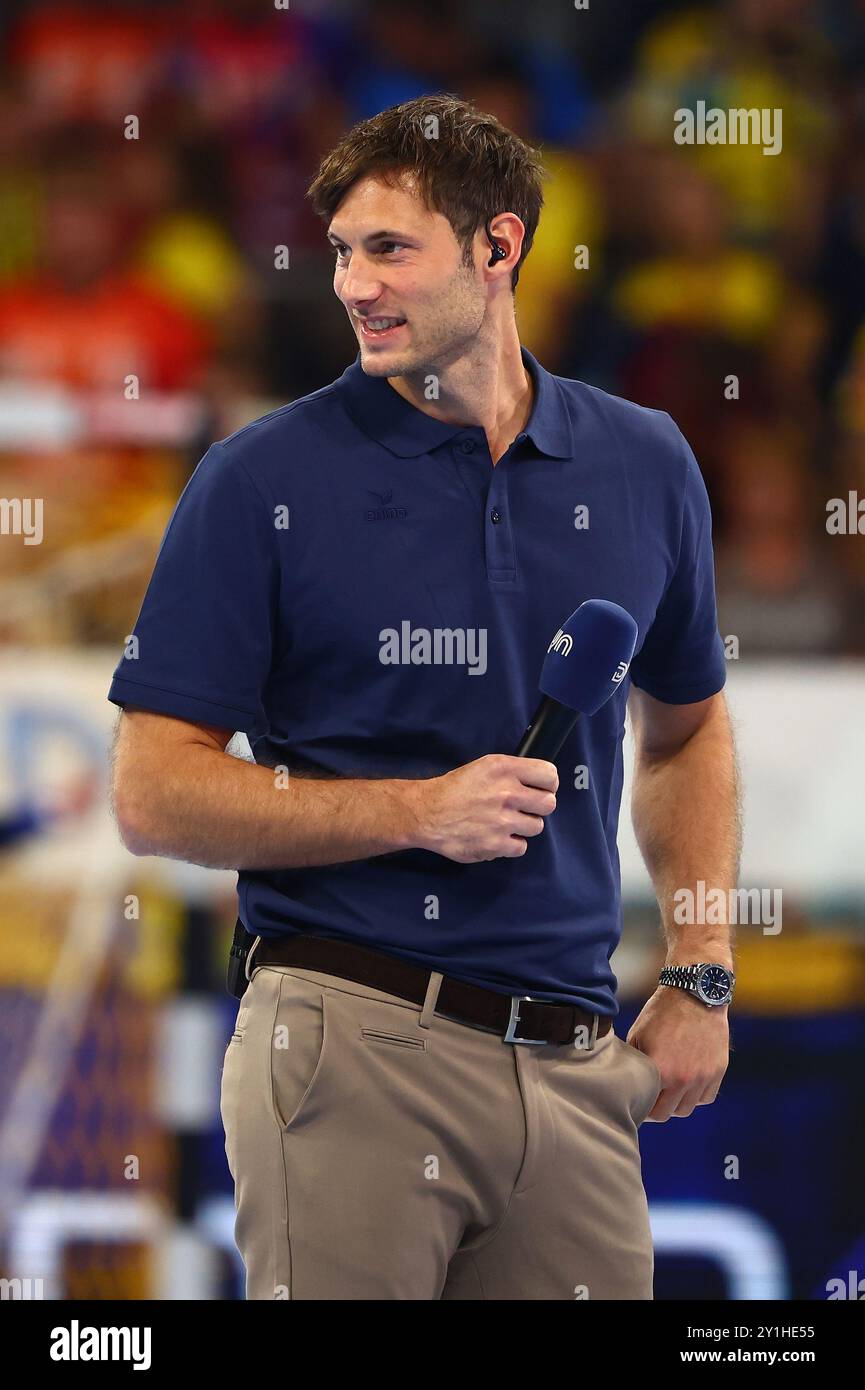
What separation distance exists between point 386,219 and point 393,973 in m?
0.61

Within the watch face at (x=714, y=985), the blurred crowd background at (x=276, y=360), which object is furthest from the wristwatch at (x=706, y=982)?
the blurred crowd background at (x=276, y=360)

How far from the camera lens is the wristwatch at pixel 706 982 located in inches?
57.0

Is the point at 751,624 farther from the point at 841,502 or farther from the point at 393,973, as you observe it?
the point at 393,973

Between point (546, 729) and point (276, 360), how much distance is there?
5.48ft

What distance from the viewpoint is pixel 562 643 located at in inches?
48.1

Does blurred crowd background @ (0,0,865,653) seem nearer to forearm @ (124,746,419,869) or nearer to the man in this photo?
the man

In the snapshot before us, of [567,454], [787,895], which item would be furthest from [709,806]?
[787,895]

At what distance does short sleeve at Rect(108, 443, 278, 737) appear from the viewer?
4.11 feet

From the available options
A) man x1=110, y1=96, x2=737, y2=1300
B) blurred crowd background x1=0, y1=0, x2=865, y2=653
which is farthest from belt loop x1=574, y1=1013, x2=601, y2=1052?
blurred crowd background x1=0, y1=0, x2=865, y2=653

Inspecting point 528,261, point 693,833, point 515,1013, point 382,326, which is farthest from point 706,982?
point 528,261

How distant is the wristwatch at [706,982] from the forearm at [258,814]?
0.37 meters

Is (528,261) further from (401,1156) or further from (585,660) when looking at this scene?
(401,1156)

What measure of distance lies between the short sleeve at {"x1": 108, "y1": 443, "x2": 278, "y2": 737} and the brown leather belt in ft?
0.60

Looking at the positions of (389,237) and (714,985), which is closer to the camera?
(389,237)
